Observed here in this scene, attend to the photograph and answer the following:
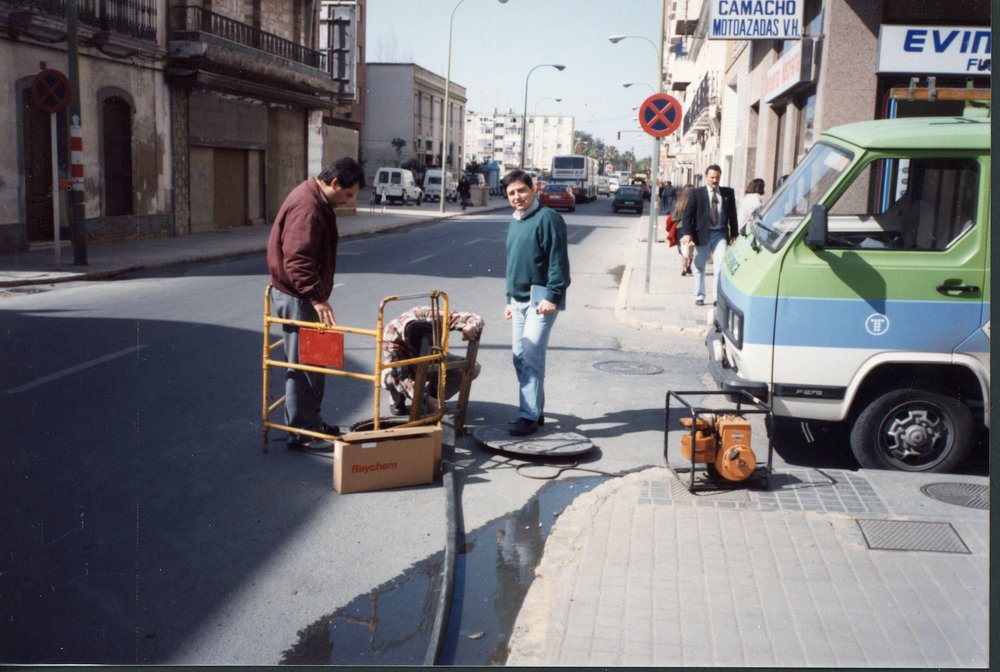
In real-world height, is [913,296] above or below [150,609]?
above

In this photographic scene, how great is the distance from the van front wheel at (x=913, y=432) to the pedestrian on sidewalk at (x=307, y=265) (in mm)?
3518

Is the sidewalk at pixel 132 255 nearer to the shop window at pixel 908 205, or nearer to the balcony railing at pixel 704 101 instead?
the shop window at pixel 908 205

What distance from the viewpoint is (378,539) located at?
5004 mm

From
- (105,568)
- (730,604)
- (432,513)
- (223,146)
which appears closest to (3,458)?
(105,568)

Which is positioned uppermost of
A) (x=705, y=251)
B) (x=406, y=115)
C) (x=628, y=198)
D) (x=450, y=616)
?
(x=406, y=115)

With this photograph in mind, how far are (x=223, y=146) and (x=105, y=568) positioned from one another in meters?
24.4

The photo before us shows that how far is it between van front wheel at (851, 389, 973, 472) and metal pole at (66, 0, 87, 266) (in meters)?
13.6

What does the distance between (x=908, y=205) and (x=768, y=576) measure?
3172 millimetres

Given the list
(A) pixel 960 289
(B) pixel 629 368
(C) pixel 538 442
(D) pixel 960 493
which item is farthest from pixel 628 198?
(D) pixel 960 493

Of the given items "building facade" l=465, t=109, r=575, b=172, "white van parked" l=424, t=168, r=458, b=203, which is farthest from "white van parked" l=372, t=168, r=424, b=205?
"building facade" l=465, t=109, r=575, b=172

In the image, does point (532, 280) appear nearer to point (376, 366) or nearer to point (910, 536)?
point (376, 366)

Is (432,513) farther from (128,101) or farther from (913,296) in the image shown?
(128,101)

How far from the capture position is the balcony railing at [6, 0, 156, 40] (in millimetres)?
17391

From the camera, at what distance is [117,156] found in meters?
21.8
